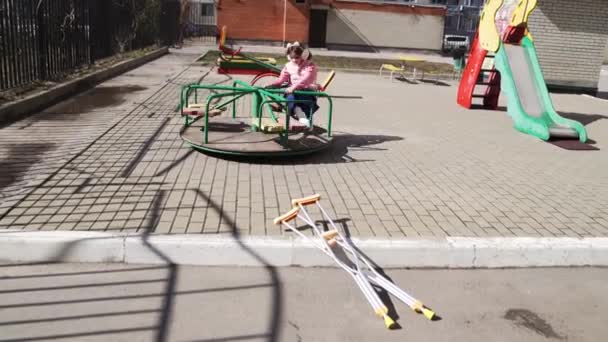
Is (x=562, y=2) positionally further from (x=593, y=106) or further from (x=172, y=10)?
(x=172, y=10)

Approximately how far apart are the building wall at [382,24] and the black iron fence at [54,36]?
20.8 m

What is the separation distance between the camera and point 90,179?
5.50 meters

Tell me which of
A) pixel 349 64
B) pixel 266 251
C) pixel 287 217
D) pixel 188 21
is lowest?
pixel 266 251

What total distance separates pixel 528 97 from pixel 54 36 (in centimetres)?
1034

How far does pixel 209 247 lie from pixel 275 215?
0.92 meters

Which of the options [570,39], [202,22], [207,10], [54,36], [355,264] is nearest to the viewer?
[355,264]

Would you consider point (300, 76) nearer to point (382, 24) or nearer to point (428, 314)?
point (428, 314)

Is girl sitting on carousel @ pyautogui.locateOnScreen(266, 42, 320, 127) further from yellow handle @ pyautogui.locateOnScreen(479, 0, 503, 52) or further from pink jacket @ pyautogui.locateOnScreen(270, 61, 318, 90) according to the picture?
yellow handle @ pyautogui.locateOnScreen(479, 0, 503, 52)

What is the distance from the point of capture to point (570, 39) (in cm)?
1747

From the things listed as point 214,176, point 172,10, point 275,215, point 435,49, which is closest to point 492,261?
point 275,215

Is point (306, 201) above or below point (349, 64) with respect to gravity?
below

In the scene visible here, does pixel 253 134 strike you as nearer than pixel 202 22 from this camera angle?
Yes

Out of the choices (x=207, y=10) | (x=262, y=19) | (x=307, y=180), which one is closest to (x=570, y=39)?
(x=307, y=180)

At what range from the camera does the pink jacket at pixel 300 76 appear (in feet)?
24.8
